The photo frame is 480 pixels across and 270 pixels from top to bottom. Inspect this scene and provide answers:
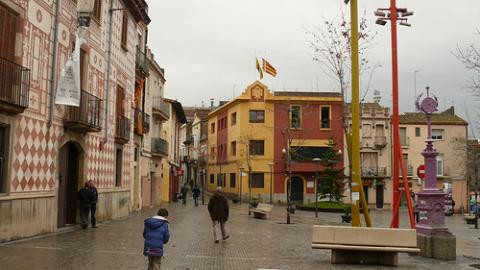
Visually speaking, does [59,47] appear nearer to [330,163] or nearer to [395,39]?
[395,39]

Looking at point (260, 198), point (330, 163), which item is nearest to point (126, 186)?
point (330, 163)

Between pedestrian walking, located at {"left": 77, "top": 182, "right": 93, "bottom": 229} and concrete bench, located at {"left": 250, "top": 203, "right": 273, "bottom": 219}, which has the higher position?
pedestrian walking, located at {"left": 77, "top": 182, "right": 93, "bottom": 229}

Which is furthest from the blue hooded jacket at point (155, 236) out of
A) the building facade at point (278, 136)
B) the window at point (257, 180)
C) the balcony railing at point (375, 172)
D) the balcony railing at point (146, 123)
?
the balcony railing at point (375, 172)

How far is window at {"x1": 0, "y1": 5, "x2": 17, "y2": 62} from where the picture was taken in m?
14.3

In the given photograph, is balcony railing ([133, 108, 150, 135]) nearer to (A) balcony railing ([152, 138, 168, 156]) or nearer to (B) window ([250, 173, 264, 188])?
(A) balcony railing ([152, 138, 168, 156])

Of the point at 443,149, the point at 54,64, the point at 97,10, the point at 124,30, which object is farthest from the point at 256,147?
the point at 54,64

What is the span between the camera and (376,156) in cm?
5891

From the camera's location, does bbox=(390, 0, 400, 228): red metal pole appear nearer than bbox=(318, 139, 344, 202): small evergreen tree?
Yes

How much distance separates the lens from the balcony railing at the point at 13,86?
13.9 meters

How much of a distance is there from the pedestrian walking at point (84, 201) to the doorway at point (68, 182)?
0.50 metres

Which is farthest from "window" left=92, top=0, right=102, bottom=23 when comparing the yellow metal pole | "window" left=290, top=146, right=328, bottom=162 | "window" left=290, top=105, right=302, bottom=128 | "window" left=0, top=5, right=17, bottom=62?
"window" left=290, top=105, right=302, bottom=128

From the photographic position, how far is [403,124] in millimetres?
60156

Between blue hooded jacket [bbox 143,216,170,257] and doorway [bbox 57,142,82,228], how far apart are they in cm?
1024

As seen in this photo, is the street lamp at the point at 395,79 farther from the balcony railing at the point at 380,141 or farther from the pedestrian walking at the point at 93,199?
the balcony railing at the point at 380,141
